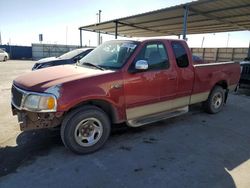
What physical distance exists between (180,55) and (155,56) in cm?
78

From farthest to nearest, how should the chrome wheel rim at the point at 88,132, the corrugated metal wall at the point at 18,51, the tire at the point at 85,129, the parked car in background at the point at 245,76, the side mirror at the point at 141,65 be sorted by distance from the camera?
the corrugated metal wall at the point at 18,51
the parked car in background at the point at 245,76
the side mirror at the point at 141,65
the chrome wheel rim at the point at 88,132
the tire at the point at 85,129

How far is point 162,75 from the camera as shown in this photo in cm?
440

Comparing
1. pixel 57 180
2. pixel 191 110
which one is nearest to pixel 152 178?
pixel 57 180

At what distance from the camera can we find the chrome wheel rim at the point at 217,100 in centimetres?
608

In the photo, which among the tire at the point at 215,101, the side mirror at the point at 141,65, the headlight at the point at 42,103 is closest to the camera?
the headlight at the point at 42,103

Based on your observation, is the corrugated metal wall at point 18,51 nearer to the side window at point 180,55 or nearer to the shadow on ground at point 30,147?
the shadow on ground at point 30,147

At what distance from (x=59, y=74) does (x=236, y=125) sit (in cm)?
431

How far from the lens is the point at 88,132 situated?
3.72 m

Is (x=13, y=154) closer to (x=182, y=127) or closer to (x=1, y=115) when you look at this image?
(x=1, y=115)

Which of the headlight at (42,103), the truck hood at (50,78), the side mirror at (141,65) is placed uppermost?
the side mirror at (141,65)

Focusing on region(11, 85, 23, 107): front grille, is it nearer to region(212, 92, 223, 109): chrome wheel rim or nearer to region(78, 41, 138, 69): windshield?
region(78, 41, 138, 69): windshield

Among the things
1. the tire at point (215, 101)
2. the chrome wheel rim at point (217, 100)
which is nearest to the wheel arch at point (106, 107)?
the tire at point (215, 101)

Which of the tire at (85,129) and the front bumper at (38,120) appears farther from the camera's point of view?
the tire at (85,129)

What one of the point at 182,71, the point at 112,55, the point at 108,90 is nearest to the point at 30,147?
the point at 108,90
